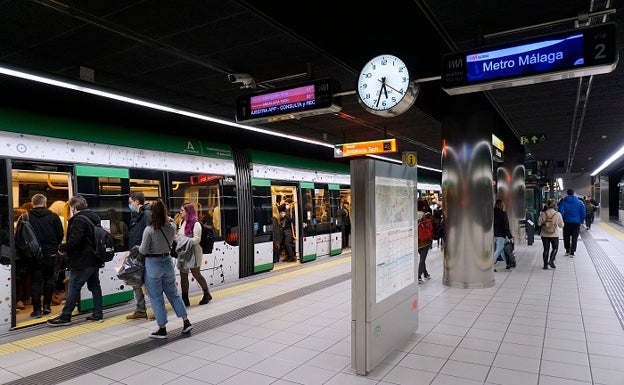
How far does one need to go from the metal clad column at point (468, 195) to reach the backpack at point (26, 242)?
229 inches

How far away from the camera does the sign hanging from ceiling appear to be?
337 inches

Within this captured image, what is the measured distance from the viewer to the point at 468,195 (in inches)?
248

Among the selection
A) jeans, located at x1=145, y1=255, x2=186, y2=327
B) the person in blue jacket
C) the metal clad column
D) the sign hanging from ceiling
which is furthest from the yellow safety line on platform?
the person in blue jacket

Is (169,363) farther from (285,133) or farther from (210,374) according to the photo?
(285,133)

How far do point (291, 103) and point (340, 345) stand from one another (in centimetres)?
269

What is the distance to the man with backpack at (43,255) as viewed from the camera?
4.95 metres

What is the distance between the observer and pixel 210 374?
329cm

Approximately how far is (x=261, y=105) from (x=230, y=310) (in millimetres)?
2697

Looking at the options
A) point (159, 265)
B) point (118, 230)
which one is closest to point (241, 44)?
point (159, 265)

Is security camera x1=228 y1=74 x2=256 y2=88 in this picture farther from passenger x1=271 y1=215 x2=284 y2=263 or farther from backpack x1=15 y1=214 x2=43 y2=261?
passenger x1=271 y1=215 x2=284 y2=263

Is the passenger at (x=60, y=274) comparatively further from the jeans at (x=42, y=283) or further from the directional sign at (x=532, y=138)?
the directional sign at (x=532, y=138)

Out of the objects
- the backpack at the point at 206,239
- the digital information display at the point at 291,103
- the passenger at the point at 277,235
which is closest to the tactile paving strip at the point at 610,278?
the digital information display at the point at 291,103

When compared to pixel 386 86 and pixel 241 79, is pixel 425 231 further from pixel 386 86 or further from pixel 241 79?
pixel 241 79

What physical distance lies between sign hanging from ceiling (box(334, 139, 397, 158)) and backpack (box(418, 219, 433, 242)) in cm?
217
